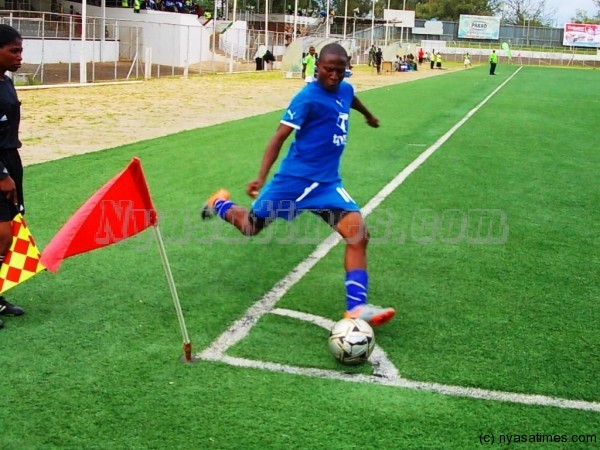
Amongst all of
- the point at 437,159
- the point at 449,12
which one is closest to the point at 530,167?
the point at 437,159

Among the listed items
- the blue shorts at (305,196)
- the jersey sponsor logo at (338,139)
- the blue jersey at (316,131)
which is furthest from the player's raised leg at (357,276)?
the jersey sponsor logo at (338,139)

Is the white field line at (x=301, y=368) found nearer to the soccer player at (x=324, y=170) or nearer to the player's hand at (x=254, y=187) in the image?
the soccer player at (x=324, y=170)

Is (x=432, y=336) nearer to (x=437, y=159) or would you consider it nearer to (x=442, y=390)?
(x=442, y=390)

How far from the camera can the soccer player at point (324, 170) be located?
196 inches

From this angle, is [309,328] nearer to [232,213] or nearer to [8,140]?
[232,213]

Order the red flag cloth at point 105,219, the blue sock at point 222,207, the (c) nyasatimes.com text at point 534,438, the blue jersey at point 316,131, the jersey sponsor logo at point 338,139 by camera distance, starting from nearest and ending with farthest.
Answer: the (c) nyasatimes.com text at point 534,438, the red flag cloth at point 105,219, the blue jersey at point 316,131, the jersey sponsor logo at point 338,139, the blue sock at point 222,207

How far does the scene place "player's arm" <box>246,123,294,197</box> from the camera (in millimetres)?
4980

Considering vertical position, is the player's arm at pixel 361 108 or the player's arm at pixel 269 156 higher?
the player's arm at pixel 361 108

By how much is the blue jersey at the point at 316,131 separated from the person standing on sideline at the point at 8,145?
1812 mm

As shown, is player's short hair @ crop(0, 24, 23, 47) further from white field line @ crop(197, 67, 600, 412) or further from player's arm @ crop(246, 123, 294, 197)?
white field line @ crop(197, 67, 600, 412)

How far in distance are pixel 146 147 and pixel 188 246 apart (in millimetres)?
6907

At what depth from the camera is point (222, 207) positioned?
5.99 metres

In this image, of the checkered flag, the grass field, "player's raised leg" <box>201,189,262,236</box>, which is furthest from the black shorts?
"player's raised leg" <box>201,189,262,236</box>

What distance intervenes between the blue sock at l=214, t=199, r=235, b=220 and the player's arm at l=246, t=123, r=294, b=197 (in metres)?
0.90
